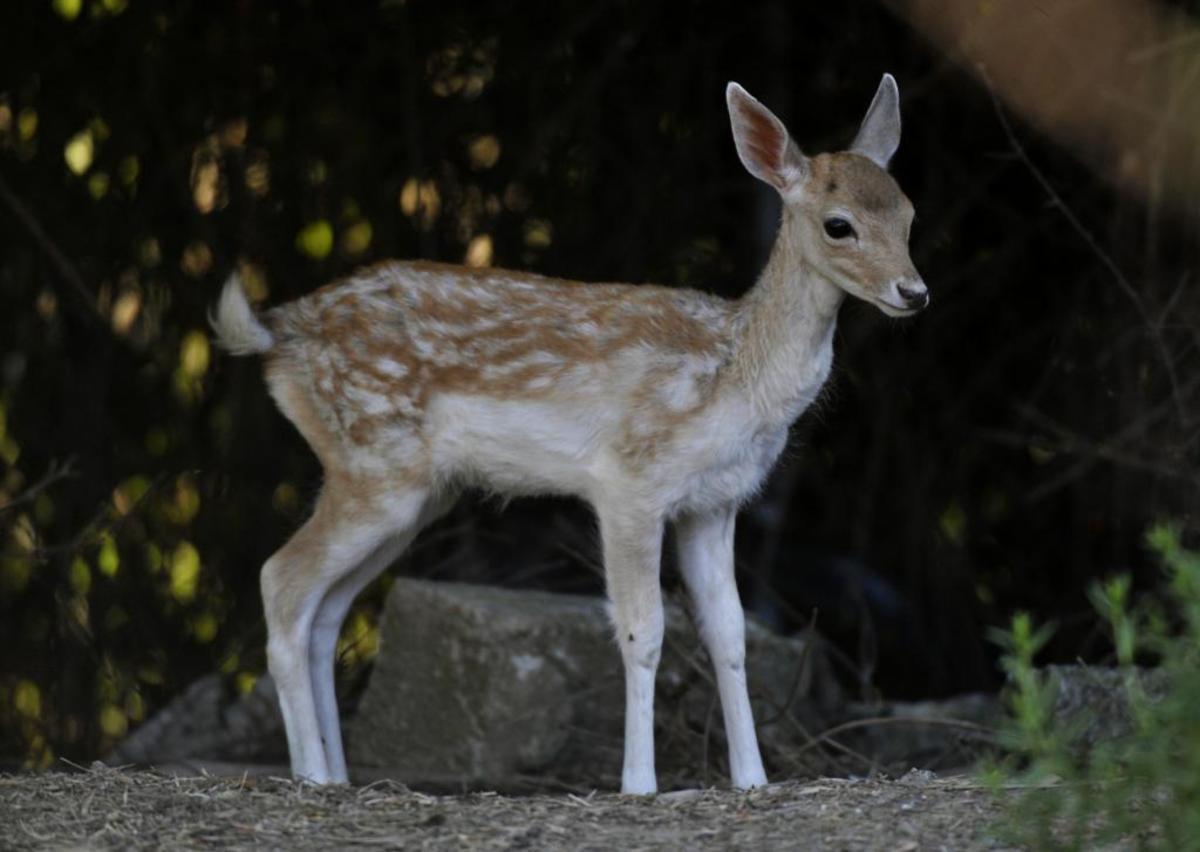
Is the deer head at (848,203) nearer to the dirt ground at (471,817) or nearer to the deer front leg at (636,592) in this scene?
the deer front leg at (636,592)

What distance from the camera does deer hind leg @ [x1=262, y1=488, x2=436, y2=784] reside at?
505 centimetres

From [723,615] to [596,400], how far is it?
1.94 ft

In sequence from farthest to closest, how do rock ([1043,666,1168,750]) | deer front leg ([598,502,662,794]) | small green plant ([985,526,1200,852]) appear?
rock ([1043,666,1168,750]), deer front leg ([598,502,662,794]), small green plant ([985,526,1200,852])

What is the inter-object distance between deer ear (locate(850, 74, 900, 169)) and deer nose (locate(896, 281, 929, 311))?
599 mm

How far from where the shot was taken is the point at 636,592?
4.84 metres

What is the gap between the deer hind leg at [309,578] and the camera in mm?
5051

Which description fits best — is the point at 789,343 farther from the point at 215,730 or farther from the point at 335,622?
the point at 215,730

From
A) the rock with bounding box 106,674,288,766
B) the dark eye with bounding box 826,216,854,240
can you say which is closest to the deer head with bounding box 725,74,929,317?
the dark eye with bounding box 826,216,854,240


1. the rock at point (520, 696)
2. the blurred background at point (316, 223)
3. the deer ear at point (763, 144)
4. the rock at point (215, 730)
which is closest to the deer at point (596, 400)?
the deer ear at point (763, 144)

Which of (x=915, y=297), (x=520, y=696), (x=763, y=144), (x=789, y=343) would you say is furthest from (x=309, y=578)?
(x=915, y=297)

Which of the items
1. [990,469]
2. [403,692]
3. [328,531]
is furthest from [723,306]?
[990,469]

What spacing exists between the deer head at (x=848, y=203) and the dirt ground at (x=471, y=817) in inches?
42.7

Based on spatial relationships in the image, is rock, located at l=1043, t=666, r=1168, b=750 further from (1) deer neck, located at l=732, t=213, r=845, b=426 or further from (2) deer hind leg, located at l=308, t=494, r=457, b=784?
(2) deer hind leg, located at l=308, t=494, r=457, b=784

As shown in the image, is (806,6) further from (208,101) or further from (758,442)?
(758,442)
